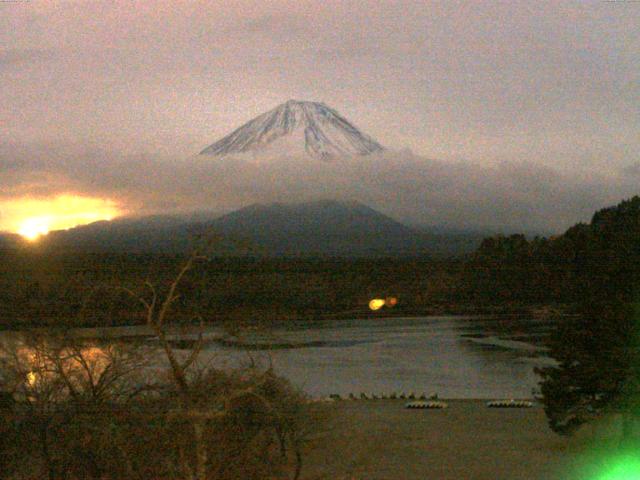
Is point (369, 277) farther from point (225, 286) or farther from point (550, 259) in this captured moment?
point (225, 286)

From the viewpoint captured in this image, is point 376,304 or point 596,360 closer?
point 596,360

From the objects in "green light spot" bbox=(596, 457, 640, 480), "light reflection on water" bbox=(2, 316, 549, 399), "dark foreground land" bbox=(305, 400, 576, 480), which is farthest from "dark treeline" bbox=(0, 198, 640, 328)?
"green light spot" bbox=(596, 457, 640, 480)

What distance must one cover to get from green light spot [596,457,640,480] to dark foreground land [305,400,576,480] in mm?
549

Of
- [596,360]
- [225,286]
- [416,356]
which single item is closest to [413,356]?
[416,356]

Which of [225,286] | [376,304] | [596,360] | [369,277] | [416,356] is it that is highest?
[225,286]

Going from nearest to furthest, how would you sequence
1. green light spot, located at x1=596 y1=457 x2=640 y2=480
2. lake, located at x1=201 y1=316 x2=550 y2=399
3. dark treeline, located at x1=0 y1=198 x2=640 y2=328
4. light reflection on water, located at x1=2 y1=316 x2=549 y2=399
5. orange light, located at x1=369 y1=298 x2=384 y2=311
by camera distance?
green light spot, located at x1=596 y1=457 x2=640 y2=480 → light reflection on water, located at x1=2 y1=316 x2=549 y2=399 → lake, located at x1=201 y1=316 x2=550 y2=399 → dark treeline, located at x1=0 y1=198 x2=640 y2=328 → orange light, located at x1=369 y1=298 x2=384 y2=311

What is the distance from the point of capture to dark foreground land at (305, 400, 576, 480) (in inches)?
405

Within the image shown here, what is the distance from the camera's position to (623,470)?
9.51m

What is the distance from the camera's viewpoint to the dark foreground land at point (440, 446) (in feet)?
33.8

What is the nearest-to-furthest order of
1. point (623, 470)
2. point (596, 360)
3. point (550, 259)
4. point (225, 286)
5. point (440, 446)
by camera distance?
point (623, 470) → point (596, 360) → point (440, 446) → point (225, 286) → point (550, 259)

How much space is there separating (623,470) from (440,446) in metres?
3.51

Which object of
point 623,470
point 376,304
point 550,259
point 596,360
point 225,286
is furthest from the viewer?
point 550,259

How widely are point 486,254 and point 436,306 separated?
162 inches

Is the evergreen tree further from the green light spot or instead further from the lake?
the lake
